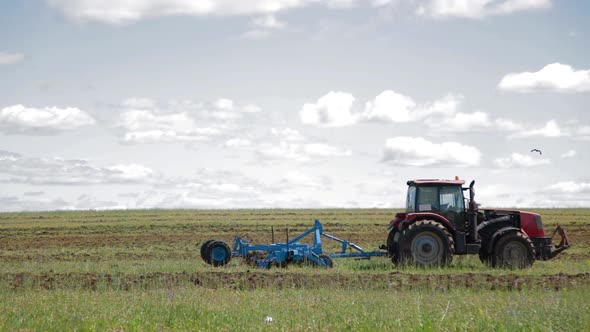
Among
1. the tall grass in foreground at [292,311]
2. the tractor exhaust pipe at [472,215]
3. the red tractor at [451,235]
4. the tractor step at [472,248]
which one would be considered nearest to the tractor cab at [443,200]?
the red tractor at [451,235]

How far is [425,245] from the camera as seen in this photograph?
1841 cm

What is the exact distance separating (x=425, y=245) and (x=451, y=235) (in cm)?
75

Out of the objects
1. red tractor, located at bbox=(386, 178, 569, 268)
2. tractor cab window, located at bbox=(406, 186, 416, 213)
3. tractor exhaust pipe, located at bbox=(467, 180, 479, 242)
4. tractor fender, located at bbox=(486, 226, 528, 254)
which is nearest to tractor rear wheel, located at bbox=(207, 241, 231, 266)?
red tractor, located at bbox=(386, 178, 569, 268)

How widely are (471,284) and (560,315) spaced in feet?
16.3

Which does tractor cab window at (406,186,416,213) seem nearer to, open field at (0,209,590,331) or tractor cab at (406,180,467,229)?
tractor cab at (406,180,467,229)

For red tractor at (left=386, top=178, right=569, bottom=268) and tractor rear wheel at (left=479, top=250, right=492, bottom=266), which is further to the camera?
tractor rear wheel at (left=479, top=250, right=492, bottom=266)

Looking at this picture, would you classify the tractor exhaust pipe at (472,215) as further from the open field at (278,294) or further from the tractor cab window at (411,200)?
the tractor cab window at (411,200)

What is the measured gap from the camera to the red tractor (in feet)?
60.1

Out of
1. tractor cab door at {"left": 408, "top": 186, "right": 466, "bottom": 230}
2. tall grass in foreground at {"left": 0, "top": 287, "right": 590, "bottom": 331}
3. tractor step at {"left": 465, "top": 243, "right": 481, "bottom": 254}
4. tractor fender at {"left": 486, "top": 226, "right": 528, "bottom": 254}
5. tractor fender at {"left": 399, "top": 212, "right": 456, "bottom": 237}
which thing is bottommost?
tall grass in foreground at {"left": 0, "top": 287, "right": 590, "bottom": 331}

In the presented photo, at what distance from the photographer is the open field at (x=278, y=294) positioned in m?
9.98

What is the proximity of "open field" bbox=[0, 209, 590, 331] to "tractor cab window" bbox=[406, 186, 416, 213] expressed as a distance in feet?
5.45

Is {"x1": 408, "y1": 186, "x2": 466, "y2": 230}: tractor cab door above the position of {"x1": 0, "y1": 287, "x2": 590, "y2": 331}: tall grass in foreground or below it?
above

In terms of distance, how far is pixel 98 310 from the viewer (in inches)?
431

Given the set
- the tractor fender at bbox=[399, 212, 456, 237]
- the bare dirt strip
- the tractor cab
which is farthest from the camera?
the tractor cab
